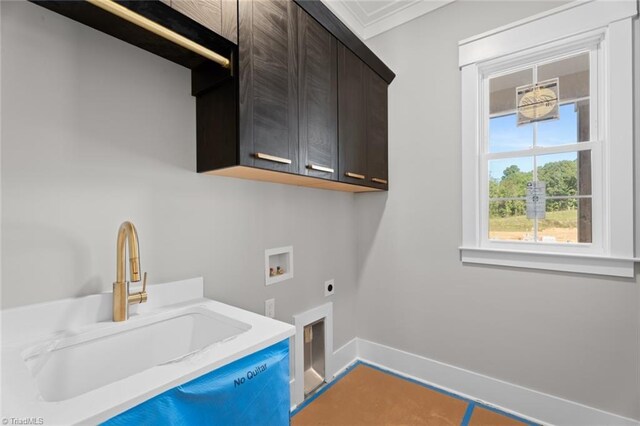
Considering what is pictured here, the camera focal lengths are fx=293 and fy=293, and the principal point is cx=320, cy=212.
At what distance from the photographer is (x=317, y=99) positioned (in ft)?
5.27

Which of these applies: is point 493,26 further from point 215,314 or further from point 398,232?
point 215,314

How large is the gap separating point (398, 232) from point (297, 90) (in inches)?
54.1

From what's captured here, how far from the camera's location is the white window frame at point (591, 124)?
155 cm

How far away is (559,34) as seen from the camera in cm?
173

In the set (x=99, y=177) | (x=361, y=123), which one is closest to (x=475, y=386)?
(x=361, y=123)

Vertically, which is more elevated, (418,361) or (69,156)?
(69,156)

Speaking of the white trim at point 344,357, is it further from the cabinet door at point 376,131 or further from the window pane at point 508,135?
the window pane at point 508,135

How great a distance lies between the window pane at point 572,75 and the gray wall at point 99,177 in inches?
77.6

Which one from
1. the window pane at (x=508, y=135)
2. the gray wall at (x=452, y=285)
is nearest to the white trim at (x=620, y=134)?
the gray wall at (x=452, y=285)

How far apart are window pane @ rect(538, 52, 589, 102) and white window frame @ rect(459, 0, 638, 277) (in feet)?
0.13

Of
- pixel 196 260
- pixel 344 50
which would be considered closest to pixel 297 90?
pixel 344 50

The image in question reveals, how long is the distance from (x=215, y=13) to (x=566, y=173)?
6.85 ft

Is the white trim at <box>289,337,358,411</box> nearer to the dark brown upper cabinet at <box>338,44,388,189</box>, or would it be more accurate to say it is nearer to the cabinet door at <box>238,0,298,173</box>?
the dark brown upper cabinet at <box>338,44,388,189</box>

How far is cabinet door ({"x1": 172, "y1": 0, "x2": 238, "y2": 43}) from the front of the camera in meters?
1.01
